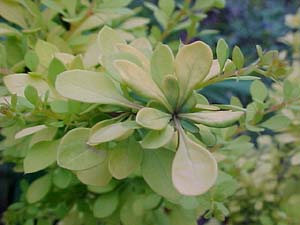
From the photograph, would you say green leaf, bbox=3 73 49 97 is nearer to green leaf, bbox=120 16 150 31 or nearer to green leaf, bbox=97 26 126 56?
green leaf, bbox=97 26 126 56

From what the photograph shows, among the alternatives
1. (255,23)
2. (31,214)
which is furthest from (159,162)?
(255,23)

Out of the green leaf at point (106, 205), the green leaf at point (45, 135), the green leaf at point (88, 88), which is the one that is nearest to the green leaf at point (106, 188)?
the green leaf at point (106, 205)

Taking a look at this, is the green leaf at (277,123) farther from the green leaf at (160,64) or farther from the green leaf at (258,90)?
the green leaf at (160,64)

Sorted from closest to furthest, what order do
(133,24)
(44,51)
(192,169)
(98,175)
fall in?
(192,169), (98,175), (44,51), (133,24)

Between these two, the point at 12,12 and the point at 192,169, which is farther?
the point at 12,12

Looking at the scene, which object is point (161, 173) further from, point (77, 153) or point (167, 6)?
point (167, 6)

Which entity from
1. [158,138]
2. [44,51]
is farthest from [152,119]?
[44,51]

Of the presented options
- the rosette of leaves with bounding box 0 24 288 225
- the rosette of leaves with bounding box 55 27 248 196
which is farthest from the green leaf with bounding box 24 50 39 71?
the rosette of leaves with bounding box 55 27 248 196

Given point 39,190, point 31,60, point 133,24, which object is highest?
point 31,60
